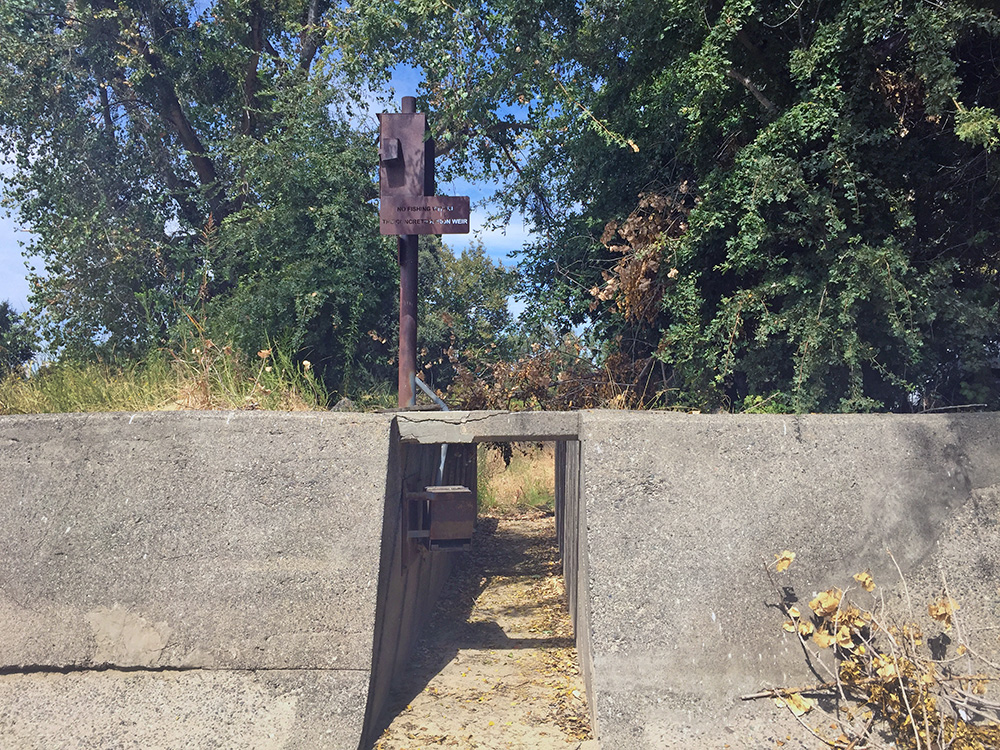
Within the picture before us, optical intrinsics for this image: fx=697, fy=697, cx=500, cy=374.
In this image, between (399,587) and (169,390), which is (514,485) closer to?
(399,587)

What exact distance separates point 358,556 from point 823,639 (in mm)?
2441

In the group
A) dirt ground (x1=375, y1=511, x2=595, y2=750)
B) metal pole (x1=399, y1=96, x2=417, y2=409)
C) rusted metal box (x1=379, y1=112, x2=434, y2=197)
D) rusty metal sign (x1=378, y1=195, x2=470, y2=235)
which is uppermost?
rusted metal box (x1=379, y1=112, x2=434, y2=197)

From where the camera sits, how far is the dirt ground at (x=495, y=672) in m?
3.73

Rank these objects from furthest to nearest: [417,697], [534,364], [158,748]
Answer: [534,364]
[417,697]
[158,748]

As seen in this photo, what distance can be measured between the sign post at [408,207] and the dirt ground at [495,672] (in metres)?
1.83

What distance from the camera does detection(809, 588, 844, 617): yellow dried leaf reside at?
3.50 m

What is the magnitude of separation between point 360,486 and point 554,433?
116 cm

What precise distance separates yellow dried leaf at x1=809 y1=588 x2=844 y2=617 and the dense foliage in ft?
4.38

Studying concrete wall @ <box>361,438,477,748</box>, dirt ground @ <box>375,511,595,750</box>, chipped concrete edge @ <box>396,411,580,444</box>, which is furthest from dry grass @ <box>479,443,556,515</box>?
chipped concrete edge @ <box>396,411,580,444</box>

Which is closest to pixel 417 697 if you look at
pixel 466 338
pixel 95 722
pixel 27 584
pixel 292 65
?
pixel 95 722

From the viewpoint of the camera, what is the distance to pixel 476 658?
15.7 ft

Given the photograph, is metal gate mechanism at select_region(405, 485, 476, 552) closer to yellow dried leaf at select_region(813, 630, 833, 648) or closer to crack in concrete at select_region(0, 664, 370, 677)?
crack in concrete at select_region(0, 664, 370, 677)

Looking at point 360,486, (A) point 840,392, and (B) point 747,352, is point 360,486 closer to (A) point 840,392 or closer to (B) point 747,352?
(B) point 747,352

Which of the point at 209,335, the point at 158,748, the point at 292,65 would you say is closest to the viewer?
the point at 158,748
